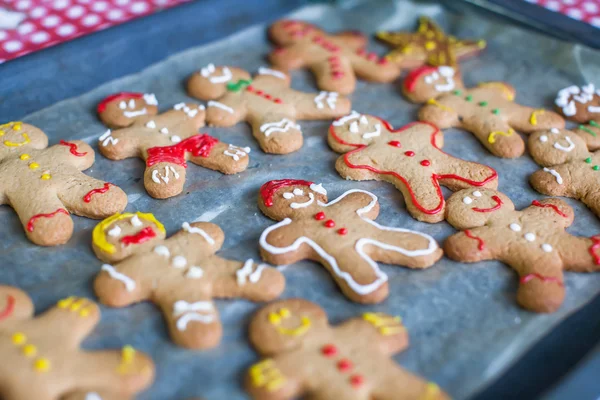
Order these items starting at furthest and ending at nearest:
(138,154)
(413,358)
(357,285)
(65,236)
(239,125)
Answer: (239,125)
(138,154)
(65,236)
(357,285)
(413,358)

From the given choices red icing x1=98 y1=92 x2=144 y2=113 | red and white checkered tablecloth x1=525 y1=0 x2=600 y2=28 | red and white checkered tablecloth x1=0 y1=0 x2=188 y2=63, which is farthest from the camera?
red and white checkered tablecloth x1=525 y1=0 x2=600 y2=28

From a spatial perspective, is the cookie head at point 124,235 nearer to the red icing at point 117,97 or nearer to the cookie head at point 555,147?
the red icing at point 117,97

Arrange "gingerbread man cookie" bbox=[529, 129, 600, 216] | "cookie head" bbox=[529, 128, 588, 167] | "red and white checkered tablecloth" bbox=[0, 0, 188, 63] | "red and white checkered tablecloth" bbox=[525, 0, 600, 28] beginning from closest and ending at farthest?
1. "gingerbread man cookie" bbox=[529, 129, 600, 216]
2. "cookie head" bbox=[529, 128, 588, 167]
3. "red and white checkered tablecloth" bbox=[0, 0, 188, 63]
4. "red and white checkered tablecloth" bbox=[525, 0, 600, 28]

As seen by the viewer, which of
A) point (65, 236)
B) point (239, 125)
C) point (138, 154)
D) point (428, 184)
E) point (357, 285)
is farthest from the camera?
point (239, 125)

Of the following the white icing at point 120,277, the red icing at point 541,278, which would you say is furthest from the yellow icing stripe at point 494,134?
the white icing at point 120,277

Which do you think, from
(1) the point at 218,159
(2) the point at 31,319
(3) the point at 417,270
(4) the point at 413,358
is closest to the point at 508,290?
(3) the point at 417,270

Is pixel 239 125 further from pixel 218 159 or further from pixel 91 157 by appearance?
pixel 91 157

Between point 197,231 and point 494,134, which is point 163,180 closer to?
point 197,231

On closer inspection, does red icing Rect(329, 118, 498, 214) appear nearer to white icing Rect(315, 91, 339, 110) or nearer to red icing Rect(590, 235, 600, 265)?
white icing Rect(315, 91, 339, 110)

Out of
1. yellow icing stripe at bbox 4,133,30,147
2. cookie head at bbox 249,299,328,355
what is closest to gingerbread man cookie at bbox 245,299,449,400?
cookie head at bbox 249,299,328,355
